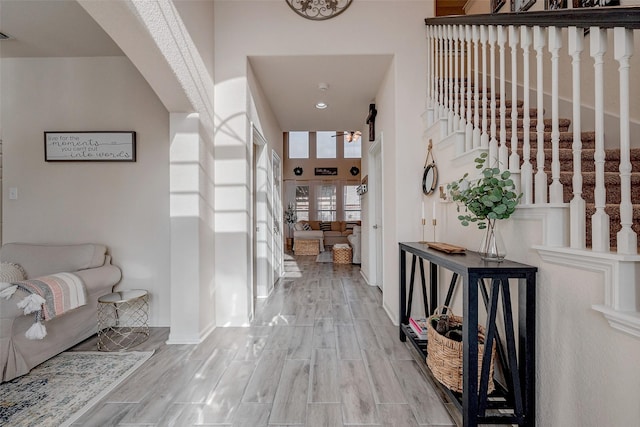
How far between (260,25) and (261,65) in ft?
1.17

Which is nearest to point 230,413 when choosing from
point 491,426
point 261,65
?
point 491,426

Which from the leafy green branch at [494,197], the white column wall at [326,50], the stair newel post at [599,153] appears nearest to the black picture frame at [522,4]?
the white column wall at [326,50]

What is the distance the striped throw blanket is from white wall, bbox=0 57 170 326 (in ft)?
2.00

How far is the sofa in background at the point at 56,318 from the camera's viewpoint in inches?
79.2

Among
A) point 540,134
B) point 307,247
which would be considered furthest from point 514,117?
point 307,247

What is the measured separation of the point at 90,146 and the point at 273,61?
2.00 meters

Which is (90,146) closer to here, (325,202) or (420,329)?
(420,329)

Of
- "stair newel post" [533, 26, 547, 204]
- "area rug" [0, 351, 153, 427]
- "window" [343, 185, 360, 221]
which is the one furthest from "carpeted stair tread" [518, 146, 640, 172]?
"window" [343, 185, 360, 221]

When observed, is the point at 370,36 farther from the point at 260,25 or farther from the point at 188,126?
the point at 188,126

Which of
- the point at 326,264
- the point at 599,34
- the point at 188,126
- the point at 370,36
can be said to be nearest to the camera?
the point at 599,34

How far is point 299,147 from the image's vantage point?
36.6 feet

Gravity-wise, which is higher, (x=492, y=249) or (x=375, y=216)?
(x=375, y=216)

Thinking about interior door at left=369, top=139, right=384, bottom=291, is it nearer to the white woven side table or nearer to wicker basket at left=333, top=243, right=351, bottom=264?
wicker basket at left=333, top=243, right=351, bottom=264

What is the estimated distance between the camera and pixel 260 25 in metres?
3.00
